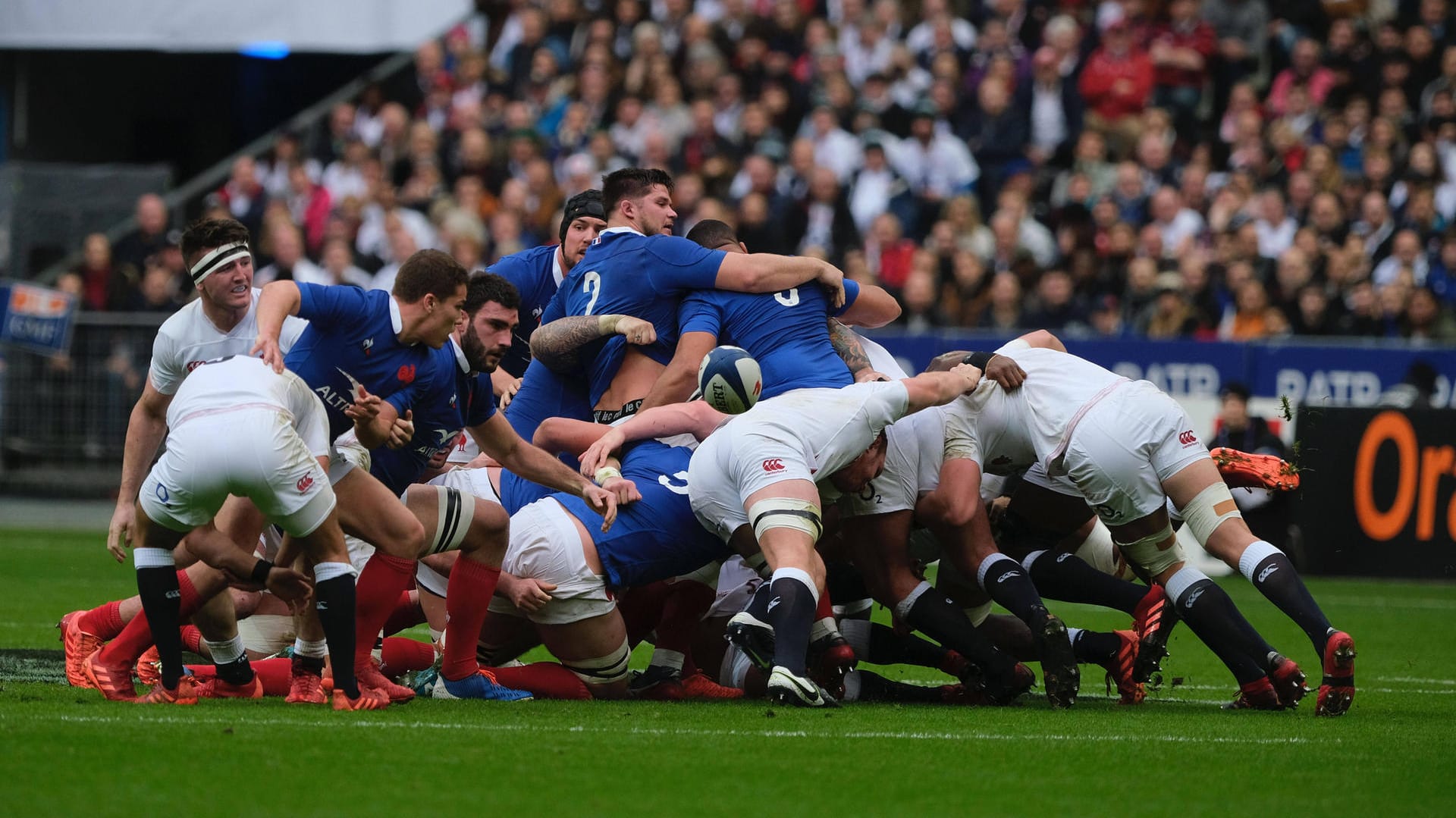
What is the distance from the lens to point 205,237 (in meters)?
7.38

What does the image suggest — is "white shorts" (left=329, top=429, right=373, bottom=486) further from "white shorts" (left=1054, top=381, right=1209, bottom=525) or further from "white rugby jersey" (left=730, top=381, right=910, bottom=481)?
"white shorts" (left=1054, top=381, right=1209, bottom=525)

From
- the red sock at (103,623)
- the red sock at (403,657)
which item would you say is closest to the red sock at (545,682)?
the red sock at (403,657)

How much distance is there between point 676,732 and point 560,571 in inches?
47.7

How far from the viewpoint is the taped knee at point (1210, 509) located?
7.38 metres

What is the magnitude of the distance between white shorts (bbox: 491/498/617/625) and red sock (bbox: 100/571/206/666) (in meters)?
1.17

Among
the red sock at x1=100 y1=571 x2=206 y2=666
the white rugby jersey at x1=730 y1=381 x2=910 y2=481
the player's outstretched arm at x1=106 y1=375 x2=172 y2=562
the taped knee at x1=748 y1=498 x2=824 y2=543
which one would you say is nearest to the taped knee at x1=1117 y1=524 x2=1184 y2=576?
the white rugby jersey at x1=730 y1=381 x2=910 y2=481

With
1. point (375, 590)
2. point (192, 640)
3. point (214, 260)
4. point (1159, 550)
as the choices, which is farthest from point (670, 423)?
point (192, 640)

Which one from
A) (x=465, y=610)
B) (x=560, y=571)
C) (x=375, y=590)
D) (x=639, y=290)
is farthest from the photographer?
(x=639, y=290)

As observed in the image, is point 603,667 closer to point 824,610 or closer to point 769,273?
point 824,610

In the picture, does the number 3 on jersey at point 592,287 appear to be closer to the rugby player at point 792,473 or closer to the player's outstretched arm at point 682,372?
the player's outstretched arm at point 682,372

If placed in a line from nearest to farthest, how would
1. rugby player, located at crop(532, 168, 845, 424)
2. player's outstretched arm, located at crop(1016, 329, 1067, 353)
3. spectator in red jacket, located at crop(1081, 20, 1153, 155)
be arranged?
1. rugby player, located at crop(532, 168, 845, 424)
2. player's outstretched arm, located at crop(1016, 329, 1067, 353)
3. spectator in red jacket, located at crop(1081, 20, 1153, 155)

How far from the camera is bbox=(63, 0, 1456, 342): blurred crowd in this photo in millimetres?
15375

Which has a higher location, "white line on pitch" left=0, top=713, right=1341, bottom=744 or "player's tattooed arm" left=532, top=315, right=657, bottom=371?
"player's tattooed arm" left=532, top=315, right=657, bottom=371

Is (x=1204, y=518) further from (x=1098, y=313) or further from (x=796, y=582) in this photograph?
(x=1098, y=313)
